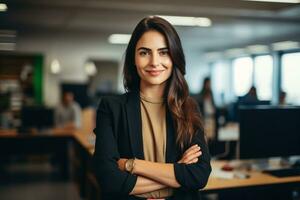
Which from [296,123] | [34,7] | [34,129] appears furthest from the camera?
[34,129]

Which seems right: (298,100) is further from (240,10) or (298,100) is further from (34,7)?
(34,7)

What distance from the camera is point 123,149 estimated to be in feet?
4.95

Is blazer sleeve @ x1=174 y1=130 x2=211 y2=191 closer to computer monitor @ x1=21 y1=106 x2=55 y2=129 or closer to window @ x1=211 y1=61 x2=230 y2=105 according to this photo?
computer monitor @ x1=21 y1=106 x2=55 y2=129

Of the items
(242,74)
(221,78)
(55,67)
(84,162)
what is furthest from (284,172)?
(221,78)

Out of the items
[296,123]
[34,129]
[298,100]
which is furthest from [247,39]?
[296,123]

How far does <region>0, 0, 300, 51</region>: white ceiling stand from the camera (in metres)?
5.29

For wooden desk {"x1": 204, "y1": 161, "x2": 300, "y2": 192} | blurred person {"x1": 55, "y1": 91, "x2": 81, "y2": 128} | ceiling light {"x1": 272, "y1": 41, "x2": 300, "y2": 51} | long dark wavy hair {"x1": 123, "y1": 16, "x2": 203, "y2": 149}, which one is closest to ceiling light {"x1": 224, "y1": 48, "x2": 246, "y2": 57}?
ceiling light {"x1": 272, "y1": 41, "x2": 300, "y2": 51}

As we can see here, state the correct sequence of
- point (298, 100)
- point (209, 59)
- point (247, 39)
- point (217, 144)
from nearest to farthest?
point (217, 144) < point (298, 100) < point (247, 39) < point (209, 59)

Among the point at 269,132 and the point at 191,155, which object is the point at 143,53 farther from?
the point at 269,132

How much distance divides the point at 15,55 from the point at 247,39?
659 centimetres

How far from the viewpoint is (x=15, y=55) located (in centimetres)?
978

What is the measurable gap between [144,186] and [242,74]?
9889 mm

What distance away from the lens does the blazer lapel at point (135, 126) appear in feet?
4.80

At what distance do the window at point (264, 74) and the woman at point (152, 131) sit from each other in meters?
8.56
